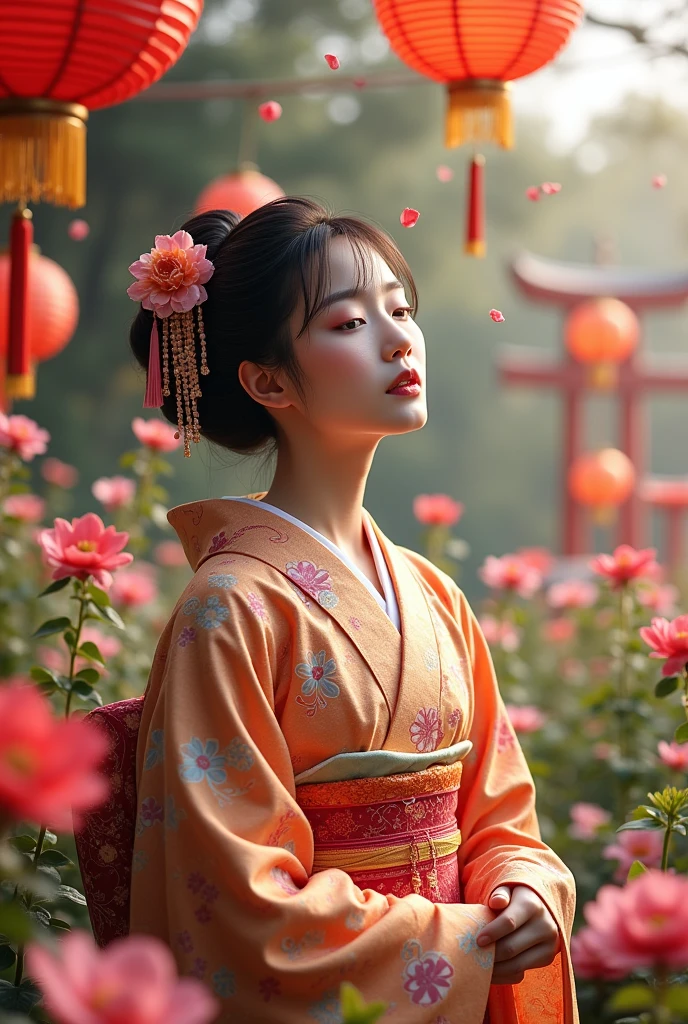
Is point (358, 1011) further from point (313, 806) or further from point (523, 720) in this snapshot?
point (523, 720)

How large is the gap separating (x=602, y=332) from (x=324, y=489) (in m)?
4.40

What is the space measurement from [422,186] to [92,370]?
3.41 meters

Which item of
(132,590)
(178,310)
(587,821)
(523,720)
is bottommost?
(587,821)

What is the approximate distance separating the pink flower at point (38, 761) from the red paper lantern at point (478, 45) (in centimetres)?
159

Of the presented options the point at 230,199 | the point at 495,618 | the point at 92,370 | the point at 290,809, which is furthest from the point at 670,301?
the point at 290,809

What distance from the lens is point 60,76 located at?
1.78 m

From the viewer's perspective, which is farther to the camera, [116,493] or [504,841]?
[116,493]

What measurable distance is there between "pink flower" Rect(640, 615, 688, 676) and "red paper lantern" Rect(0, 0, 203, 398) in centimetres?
106

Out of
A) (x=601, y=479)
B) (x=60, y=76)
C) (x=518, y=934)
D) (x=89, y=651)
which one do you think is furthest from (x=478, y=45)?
(x=601, y=479)

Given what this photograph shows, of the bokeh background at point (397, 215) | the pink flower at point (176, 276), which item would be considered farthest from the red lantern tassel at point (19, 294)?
the bokeh background at point (397, 215)

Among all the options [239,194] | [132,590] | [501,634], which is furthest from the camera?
[239,194]

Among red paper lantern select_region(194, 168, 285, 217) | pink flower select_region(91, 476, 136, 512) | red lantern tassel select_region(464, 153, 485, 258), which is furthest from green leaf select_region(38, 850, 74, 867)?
red paper lantern select_region(194, 168, 285, 217)

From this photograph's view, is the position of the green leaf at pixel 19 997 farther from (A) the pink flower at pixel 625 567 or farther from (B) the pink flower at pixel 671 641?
(A) the pink flower at pixel 625 567

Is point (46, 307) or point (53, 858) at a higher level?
point (46, 307)
